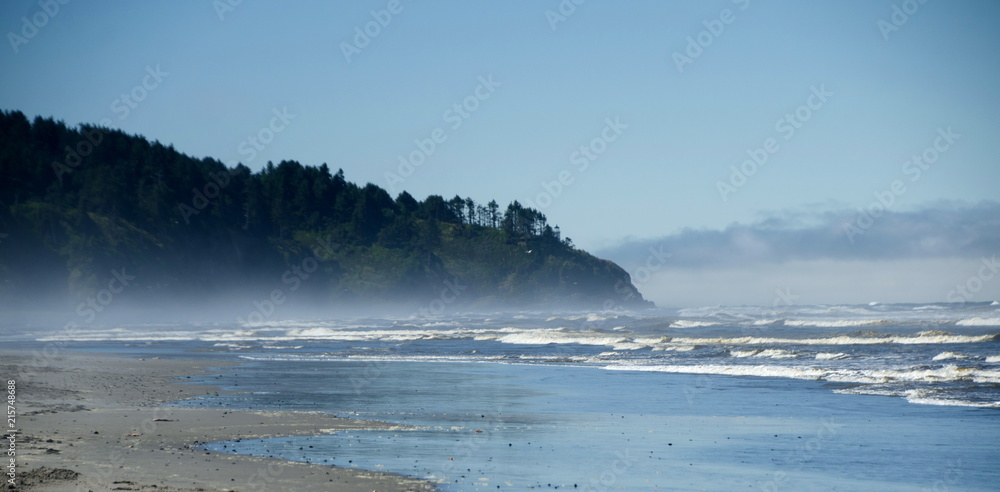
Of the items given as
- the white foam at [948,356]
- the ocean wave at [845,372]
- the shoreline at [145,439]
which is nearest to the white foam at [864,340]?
the white foam at [948,356]

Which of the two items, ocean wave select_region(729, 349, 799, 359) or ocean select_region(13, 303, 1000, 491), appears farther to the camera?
ocean wave select_region(729, 349, 799, 359)

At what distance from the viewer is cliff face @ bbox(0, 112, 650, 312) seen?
97125 mm

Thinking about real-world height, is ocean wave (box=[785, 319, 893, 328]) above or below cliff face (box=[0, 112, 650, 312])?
below

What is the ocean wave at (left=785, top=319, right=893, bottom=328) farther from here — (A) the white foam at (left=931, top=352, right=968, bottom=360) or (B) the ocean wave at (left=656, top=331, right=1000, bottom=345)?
(A) the white foam at (left=931, top=352, right=968, bottom=360)

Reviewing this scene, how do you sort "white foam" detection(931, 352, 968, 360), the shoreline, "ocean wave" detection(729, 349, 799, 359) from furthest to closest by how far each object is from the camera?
1. "ocean wave" detection(729, 349, 799, 359)
2. "white foam" detection(931, 352, 968, 360)
3. the shoreline

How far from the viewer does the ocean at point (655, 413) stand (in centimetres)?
1084

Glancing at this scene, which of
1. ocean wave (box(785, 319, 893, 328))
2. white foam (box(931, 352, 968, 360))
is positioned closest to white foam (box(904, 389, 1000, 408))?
white foam (box(931, 352, 968, 360))

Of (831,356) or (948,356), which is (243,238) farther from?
(948,356)

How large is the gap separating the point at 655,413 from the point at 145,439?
9526 millimetres

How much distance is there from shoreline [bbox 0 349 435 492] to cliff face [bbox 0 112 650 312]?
78.1m

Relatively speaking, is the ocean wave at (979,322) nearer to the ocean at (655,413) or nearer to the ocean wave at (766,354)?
the ocean at (655,413)

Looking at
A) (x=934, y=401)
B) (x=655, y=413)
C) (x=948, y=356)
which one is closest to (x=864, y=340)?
(x=948, y=356)

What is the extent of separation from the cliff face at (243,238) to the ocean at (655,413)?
237 ft

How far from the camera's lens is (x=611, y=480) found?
33.6 ft
